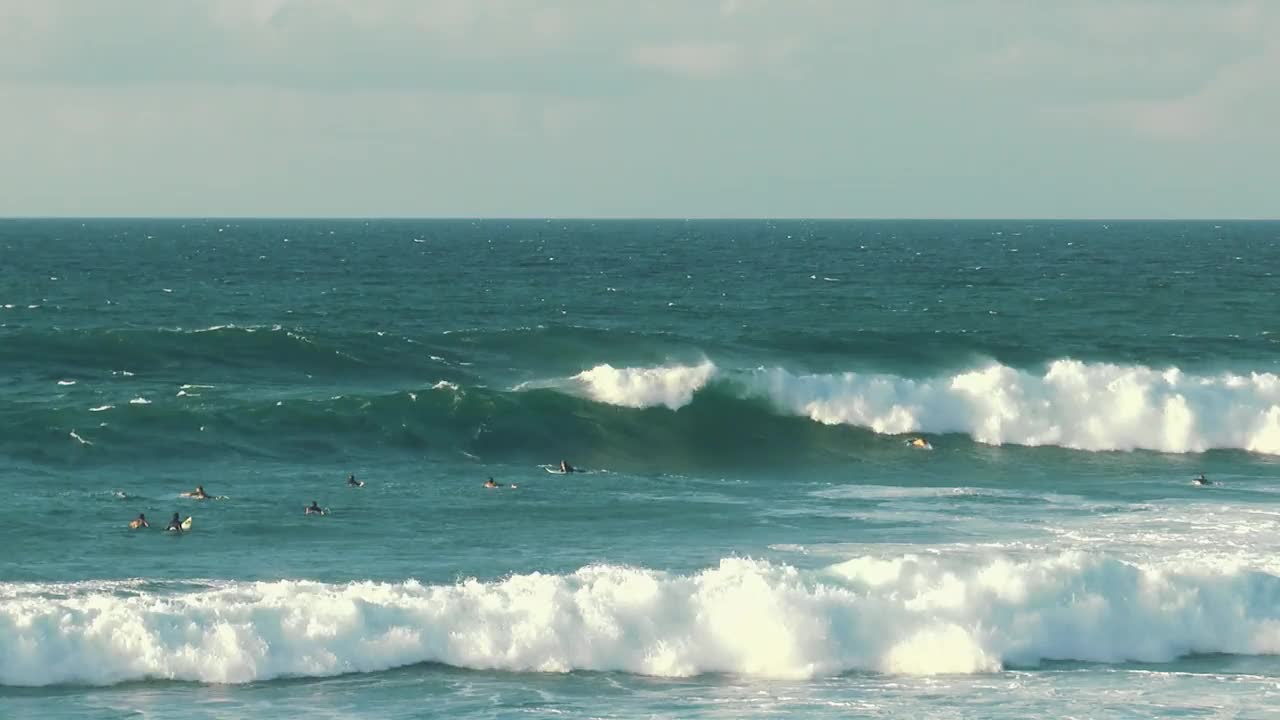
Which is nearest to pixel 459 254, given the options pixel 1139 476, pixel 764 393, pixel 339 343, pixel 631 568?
pixel 339 343

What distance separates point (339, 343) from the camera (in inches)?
2108

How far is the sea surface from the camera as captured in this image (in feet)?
74.5

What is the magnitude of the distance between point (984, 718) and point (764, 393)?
26806mm

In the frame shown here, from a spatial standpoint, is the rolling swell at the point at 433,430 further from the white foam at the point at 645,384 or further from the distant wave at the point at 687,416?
the white foam at the point at 645,384

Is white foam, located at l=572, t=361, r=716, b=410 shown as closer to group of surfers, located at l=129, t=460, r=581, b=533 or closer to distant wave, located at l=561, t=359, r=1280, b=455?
distant wave, located at l=561, t=359, r=1280, b=455

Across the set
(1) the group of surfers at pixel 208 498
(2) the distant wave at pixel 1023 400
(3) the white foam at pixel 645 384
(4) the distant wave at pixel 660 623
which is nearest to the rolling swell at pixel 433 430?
(3) the white foam at pixel 645 384

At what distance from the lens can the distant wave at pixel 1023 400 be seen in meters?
44.2

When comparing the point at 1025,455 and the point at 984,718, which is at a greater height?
the point at 1025,455

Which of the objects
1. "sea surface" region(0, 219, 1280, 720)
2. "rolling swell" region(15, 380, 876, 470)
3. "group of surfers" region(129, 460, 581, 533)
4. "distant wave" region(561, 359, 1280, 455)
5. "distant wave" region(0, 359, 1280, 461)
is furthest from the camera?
"distant wave" region(561, 359, 1280, 455)

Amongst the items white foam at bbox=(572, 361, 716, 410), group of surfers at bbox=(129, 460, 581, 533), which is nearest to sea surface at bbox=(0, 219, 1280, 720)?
white foam at bbox=(572, 361, 716, 410)

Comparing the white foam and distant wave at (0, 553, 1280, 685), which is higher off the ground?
the white foam

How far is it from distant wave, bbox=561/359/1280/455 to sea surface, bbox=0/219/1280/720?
13 centimetres

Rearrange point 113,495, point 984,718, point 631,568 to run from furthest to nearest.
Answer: point 113,495
point 631,568
point 984,718

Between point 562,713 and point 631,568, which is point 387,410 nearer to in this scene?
point 631,568
